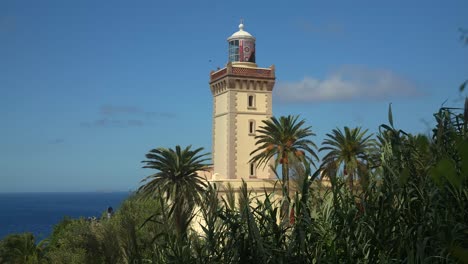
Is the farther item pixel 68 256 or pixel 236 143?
pixel 236 143

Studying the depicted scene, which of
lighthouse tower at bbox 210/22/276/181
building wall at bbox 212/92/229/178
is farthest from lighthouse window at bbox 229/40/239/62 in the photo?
building wall at bbox 212/92/229/178

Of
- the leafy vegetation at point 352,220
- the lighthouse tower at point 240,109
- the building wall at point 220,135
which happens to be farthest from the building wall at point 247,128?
the leafy vegetation at point 352,220

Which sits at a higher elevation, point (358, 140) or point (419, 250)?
point (358, 140)

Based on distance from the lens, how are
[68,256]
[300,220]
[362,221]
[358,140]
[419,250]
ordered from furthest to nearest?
[358,140], [68,256], [300,220], [362,221], [419,250]

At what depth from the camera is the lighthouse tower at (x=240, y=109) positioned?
49000 mm

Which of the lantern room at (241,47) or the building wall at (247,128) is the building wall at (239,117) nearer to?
the building wall at (247,128)

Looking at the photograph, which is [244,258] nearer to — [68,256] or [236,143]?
[68,256]

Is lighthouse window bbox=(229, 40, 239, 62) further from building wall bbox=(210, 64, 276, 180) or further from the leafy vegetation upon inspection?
the leafy vegetation

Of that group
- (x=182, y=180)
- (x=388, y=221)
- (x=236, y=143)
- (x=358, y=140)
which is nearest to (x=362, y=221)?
(x=388, y=221)

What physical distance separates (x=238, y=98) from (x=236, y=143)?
4191mm

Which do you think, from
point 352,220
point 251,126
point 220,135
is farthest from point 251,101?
point 352,220

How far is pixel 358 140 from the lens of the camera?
38312mm

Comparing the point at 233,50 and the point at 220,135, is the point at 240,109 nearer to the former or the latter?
the point at 220,135

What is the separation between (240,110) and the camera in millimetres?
49656
